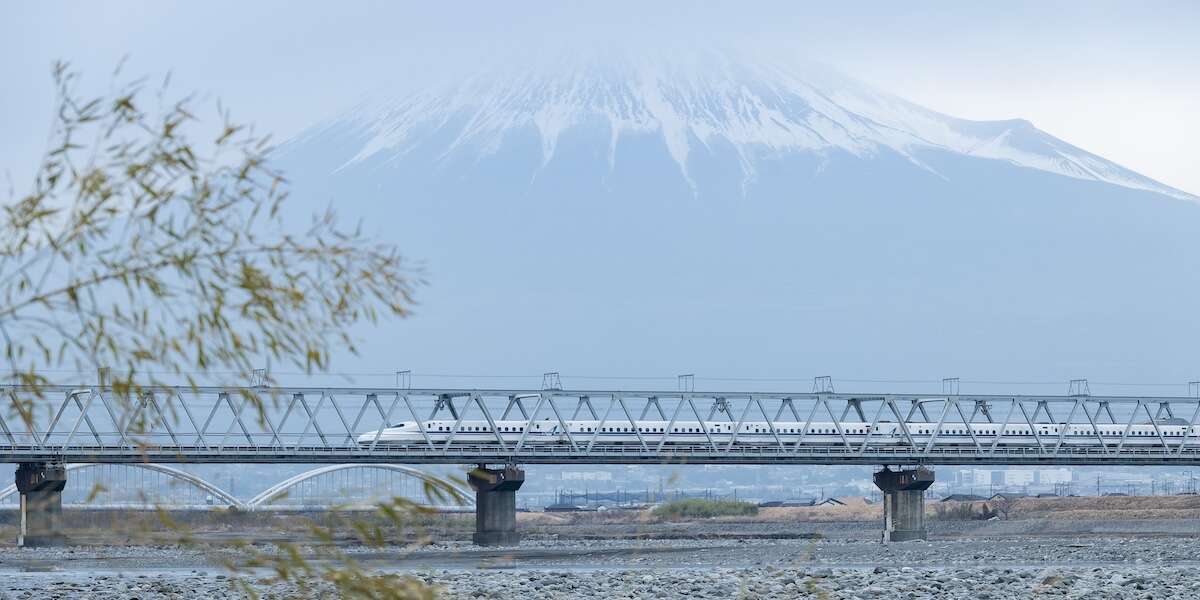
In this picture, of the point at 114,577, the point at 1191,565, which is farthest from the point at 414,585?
the point at 1191,565

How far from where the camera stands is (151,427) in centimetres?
962

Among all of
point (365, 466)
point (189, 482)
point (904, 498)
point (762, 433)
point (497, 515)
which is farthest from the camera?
point (762, 433)

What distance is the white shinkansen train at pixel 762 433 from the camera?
108812 mm

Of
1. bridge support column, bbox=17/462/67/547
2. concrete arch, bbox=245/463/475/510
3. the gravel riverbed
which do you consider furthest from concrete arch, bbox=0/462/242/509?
bridge support column, bbox=17/462/67/547

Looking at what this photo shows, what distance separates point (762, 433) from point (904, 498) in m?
23.5

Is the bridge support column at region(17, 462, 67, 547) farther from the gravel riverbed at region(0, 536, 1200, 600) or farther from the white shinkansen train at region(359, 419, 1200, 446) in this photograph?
the white shinkansen train at region(359, 419, 1200, 446)

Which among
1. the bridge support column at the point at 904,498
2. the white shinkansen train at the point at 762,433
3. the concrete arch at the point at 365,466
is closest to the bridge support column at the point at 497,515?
the concrete arch at the point at 365,466

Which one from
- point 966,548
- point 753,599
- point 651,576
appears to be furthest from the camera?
point 966,548

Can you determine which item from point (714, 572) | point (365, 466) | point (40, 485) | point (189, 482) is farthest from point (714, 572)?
point (365, 466)

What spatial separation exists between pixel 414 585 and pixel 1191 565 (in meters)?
44.8

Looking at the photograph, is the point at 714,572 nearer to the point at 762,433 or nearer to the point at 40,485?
the point at 40,485

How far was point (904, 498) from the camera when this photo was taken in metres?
93.2

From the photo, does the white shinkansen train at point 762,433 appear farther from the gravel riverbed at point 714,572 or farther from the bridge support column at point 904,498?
the gravel riverbed at point 714,572

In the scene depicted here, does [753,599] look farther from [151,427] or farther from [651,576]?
[151,427]
